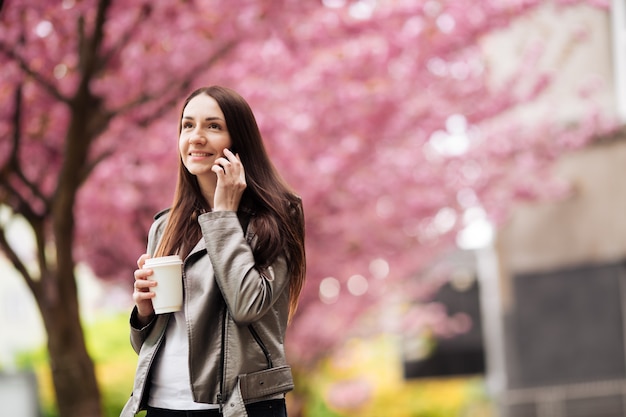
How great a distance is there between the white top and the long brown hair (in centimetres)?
22

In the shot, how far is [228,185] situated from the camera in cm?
249

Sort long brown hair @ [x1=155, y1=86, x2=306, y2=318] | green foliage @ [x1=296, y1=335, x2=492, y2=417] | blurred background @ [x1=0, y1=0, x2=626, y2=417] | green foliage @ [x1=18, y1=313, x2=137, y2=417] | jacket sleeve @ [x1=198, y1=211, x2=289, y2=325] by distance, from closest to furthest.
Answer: jacket sleeve @ [x1=198, y1=211, x2=289, y2=325]
long brown hair @ [x1=155, y1=86, x2=306, y2=318]
blurred background @ [x1=0, y1=0, x2=626, y2=417]
green foliage @ [x1=296, y1=335, x2=492, y2=417]
green foliage @ [x1=18, y1=313, x2=137, y2=417]

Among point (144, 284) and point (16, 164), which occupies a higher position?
point (16, 164)

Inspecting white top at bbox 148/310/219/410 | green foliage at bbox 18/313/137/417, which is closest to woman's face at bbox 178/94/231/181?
white top at bbox 148/310/219/410

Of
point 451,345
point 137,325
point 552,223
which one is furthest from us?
point 451,345

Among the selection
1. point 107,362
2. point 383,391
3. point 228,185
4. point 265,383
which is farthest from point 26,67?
point 107,362

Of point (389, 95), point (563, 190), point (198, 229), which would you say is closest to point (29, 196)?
Result: point (389, 95)

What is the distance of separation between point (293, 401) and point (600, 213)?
486cm

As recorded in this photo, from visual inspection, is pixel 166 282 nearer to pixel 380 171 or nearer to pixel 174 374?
pixel 174 374

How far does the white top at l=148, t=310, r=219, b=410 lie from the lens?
2.42m

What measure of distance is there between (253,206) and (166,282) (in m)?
0.34

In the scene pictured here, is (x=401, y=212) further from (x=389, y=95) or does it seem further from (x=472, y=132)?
(x=389, y=95)

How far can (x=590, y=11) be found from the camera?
1194 cm

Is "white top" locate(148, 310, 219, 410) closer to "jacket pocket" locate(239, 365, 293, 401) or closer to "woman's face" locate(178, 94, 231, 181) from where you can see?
"jacket pocket" locate(239, 365, 293, 401)
